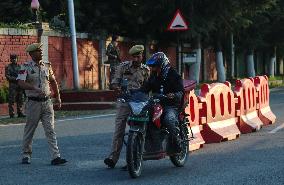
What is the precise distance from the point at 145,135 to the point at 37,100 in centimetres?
214

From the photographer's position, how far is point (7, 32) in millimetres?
23406

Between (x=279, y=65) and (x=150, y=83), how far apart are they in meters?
52.0

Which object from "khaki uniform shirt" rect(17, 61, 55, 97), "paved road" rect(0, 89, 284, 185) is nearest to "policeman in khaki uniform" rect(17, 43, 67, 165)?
"khaki uniform shirt" rect(17, 61, 55, 97)

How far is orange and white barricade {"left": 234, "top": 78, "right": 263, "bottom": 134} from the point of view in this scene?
52.5 feet

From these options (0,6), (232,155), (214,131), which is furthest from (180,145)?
(0,6)

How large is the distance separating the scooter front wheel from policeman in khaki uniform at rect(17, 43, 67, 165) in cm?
184

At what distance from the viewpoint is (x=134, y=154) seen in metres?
9.64

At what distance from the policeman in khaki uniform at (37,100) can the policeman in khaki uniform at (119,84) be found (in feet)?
3.30

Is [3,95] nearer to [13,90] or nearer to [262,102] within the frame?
[13,90]

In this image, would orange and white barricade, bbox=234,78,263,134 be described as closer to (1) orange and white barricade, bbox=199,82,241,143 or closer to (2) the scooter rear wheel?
(1) orange and white barricade, bbox=199,82,241,143

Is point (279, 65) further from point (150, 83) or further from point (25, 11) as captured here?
point (150, 83)

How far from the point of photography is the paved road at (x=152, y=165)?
31.6ft

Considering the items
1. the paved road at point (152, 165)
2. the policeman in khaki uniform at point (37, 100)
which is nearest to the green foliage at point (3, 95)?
the paved road at point (152, 165)

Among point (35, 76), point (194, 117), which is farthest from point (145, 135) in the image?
point (194, 117)
